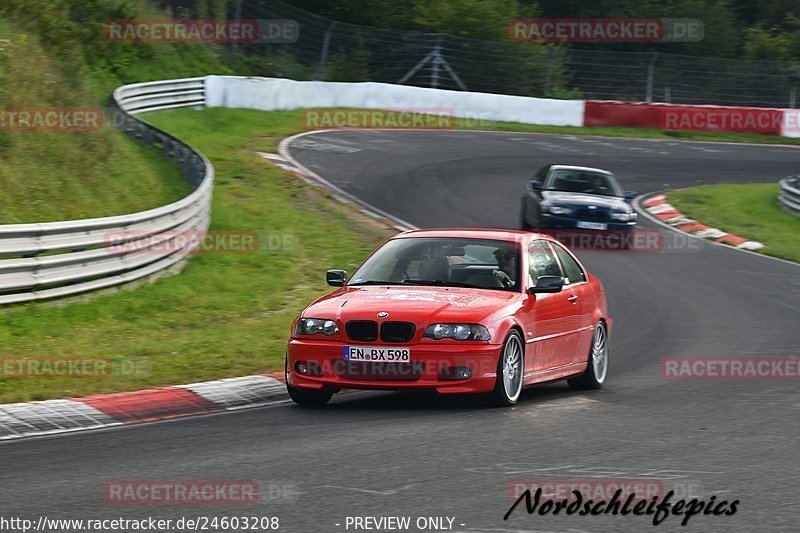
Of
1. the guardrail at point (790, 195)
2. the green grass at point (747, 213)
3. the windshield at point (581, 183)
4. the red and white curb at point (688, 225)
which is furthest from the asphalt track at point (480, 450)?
the guardrail at point (790, 195)

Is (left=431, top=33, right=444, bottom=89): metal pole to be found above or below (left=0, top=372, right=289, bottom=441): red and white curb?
below

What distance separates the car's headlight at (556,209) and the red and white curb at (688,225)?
368 cm

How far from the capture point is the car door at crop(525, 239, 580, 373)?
10.1 meters

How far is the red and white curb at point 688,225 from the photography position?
78.3ft

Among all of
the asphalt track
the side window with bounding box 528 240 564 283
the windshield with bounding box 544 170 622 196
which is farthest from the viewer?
the windshield with bounding box 544 170 622 196

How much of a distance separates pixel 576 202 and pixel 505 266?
1202 centimetres

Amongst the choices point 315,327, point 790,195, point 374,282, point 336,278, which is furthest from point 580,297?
point 790,195

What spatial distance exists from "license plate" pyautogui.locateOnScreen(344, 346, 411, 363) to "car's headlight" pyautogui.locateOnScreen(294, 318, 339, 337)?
21 centimetres

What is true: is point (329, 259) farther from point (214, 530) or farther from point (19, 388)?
point (214, 530)
